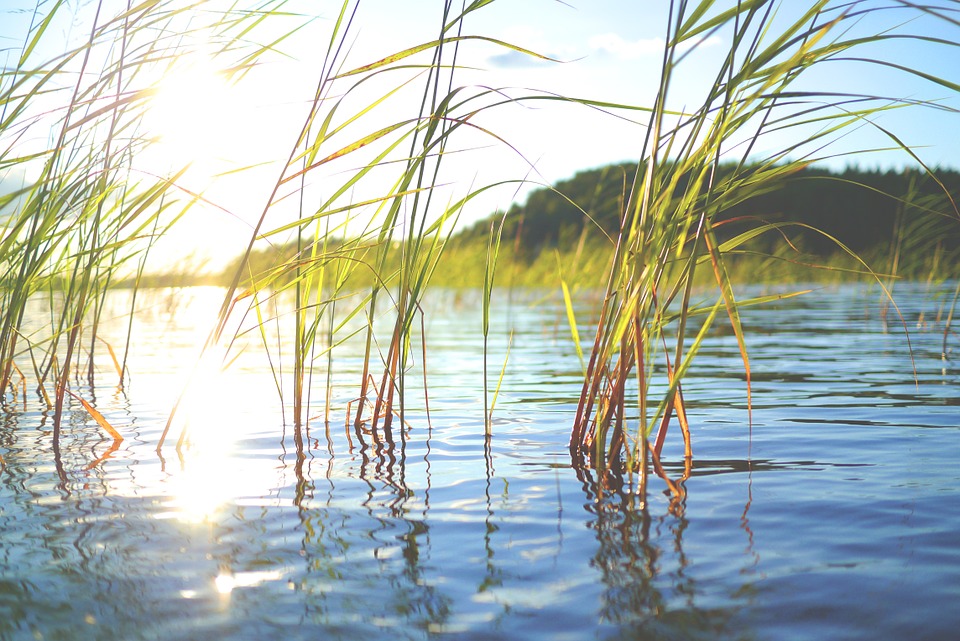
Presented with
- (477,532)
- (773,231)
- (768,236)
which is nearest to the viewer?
(477,532)

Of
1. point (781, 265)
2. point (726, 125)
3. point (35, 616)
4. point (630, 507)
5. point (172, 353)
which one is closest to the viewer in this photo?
point (35, 616)

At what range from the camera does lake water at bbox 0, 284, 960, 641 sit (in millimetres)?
1308

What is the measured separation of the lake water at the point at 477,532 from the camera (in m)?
1.31

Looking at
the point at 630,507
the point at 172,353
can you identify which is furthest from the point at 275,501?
the point at 172,353

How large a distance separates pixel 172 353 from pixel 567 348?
3.45 m

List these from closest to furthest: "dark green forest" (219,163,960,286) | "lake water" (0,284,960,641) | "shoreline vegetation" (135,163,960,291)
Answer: "lake water" (0,284,960,641) → "shoreline vegetation" (135,163,960,291) → "dark green forest" (219,163,960,286)

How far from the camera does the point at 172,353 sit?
20.6ft

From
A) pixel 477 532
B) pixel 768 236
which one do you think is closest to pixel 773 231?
pixel 768 236

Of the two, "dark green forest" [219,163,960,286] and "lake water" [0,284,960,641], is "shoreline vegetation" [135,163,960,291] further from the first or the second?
"lake water" [0,284,960,641]

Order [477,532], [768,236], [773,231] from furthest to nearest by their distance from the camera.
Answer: [768,236] < [773,231] < [477,532]

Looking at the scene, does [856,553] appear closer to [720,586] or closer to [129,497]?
[720,586]

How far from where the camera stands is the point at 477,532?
5.67 feet

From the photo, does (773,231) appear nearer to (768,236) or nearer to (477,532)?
(768,236)

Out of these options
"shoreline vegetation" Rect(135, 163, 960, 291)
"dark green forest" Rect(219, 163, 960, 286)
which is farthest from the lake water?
"dark green forest" Rect(219, 163, 960, 286)
